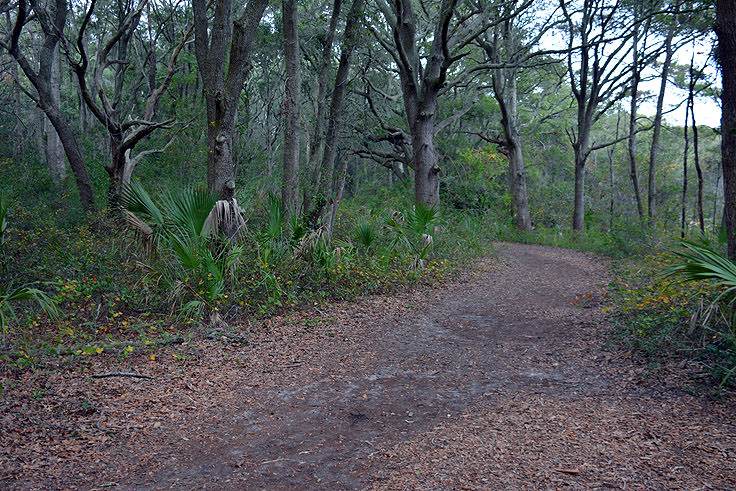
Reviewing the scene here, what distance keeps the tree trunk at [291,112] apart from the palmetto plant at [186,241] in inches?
109

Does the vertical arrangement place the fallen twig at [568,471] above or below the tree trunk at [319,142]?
below

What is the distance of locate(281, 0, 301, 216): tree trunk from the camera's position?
9984 mm

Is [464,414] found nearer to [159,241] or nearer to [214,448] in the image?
[214,448]

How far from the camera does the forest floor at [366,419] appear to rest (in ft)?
10.9

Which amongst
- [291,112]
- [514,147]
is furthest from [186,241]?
[514,147]

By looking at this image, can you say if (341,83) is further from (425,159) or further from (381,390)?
(381,390)

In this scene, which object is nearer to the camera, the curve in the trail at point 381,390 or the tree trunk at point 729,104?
the curve in the trail at point 381,390

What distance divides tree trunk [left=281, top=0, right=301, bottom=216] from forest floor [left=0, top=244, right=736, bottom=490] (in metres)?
3.95

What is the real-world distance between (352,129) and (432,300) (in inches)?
580

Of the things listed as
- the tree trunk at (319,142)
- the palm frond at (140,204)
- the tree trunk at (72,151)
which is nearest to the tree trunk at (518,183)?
the tree trunk at (319,142)

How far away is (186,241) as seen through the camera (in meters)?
6.70

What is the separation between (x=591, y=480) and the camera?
3199 mm

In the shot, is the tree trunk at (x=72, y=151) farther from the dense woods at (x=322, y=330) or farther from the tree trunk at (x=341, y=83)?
the tree trunk at (x=341, y=83)

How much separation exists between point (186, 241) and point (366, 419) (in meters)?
3.79
